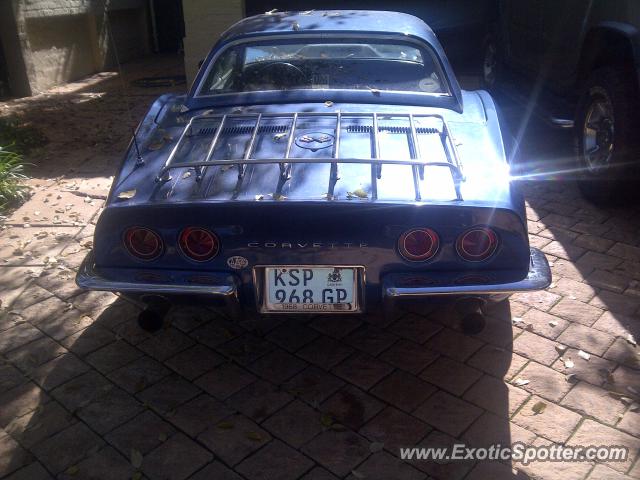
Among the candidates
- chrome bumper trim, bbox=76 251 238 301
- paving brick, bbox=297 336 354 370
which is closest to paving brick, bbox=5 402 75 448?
chrome bumper trim, bbox=76 251 238 301

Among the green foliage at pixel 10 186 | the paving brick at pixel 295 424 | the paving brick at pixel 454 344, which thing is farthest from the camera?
the green foliage at pixel 10 186

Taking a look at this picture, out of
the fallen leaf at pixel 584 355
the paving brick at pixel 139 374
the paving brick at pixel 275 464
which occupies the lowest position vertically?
the paving brick at pixel 139 374

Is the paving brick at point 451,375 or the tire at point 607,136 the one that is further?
the tire at point 607,136

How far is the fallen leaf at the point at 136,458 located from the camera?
2.62 metres

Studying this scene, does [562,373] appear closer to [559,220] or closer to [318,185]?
[318,185]

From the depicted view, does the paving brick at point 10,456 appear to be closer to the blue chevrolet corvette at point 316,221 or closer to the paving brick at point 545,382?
the blue chevrolet corvette at point 316,221

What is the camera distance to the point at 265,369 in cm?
321

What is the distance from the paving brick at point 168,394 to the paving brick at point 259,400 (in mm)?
227

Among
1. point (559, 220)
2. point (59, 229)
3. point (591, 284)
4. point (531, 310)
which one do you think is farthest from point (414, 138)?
point (59, 229)

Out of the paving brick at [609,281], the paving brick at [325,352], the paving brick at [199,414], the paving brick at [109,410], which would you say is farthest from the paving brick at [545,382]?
the paving brick at [109,410]

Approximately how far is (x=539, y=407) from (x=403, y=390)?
646 mm

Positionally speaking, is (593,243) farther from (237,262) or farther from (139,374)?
(139,374)

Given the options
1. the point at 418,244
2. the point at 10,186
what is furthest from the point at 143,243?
the point at 10,186

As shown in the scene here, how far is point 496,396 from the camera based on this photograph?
3.00 metres
